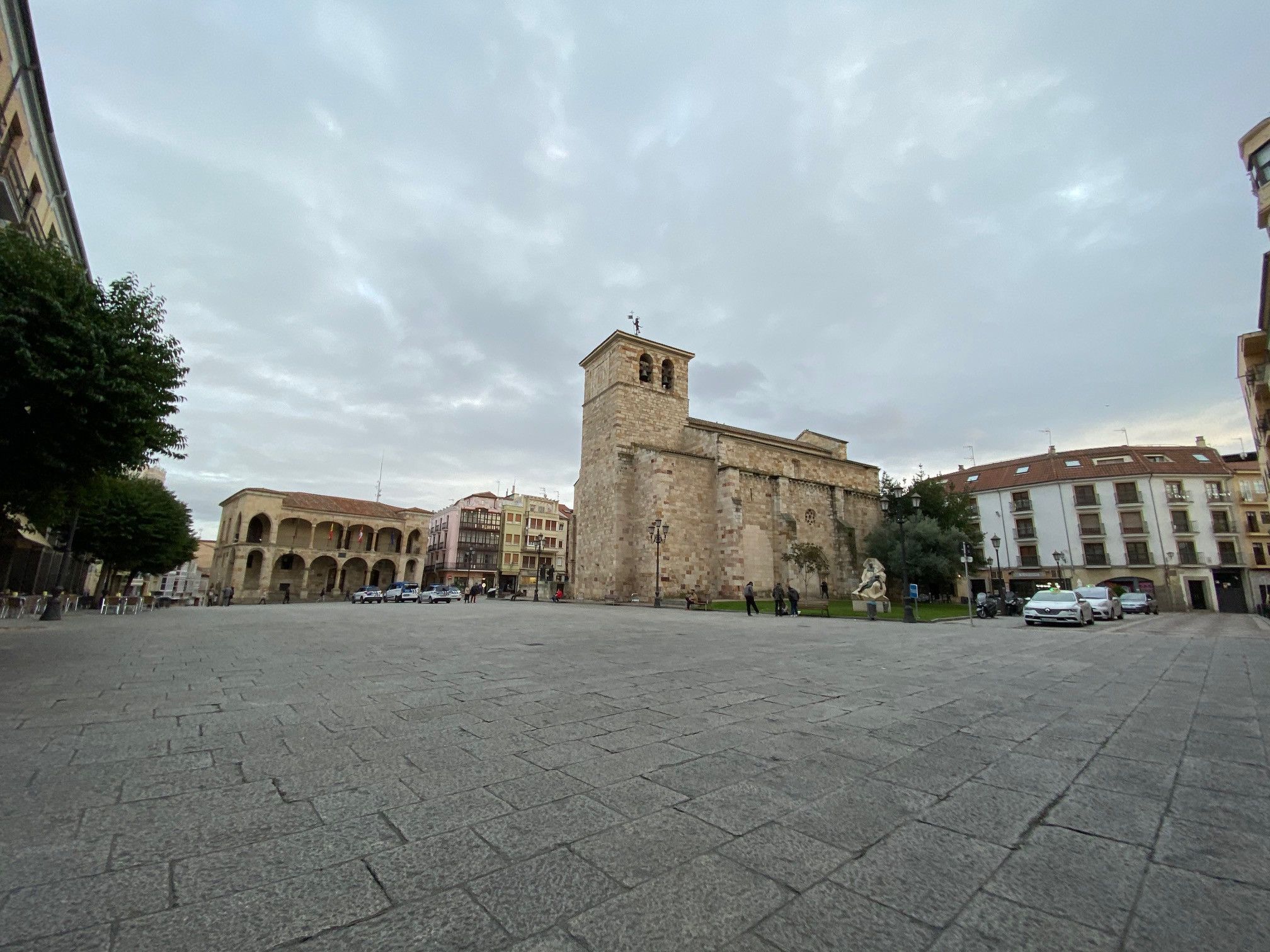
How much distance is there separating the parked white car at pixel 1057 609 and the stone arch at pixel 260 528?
51394 millimetres

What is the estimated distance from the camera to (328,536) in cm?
4903

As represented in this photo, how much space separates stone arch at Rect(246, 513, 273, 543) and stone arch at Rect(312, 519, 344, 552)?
A: 3.47 meters

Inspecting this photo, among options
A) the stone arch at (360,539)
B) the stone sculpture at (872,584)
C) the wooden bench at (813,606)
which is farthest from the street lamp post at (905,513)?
the stone arch at (360,539)

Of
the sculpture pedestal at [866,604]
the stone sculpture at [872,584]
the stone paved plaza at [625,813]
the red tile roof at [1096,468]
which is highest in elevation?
the red tile roof at [1096,468]

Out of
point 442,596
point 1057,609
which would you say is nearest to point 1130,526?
point 1057,609

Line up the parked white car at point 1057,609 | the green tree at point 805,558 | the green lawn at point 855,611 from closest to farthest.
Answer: the parked white car at point 1057,609 → the green lawn at point 855,611 → the green tree at point 805,558

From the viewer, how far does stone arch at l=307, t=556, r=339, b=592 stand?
48.5 m

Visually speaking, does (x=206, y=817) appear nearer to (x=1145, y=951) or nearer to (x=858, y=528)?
(x=1145, y=951)

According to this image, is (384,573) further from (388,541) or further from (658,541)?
(658,541)

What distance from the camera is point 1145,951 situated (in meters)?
1.70

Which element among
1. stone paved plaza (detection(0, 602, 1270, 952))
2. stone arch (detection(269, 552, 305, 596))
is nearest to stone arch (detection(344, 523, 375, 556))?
stone arch (detection(269, 552, 305, 596))

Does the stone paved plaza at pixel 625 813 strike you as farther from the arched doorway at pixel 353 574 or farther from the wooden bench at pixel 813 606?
the arched doorway at pixel 353 574

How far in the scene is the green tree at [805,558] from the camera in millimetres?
28078

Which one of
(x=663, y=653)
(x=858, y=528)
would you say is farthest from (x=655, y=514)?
(x=663, y=653)
